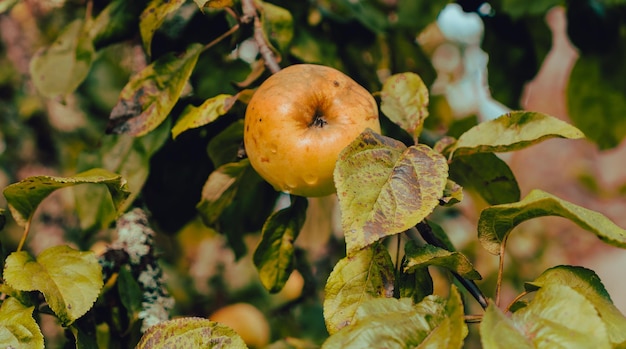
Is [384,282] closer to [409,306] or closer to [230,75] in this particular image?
[409,306]

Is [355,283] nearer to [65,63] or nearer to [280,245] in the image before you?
[280,245]

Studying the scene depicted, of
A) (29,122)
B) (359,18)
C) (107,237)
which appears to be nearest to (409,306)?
(359,18)

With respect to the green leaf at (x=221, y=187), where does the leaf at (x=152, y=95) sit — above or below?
above

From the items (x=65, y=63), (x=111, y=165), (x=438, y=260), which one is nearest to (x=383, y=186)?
(x=438, y=260)

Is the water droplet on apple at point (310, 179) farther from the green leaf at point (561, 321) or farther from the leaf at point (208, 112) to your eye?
the green leaf at point (561, 321)

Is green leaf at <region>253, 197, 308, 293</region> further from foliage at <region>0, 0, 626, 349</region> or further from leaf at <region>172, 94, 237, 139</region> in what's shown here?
leaf at <region>172, 94, 237, 139</region>

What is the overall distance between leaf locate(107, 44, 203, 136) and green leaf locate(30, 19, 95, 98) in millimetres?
166

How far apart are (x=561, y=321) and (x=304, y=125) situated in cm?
31

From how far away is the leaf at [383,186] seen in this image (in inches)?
20.3

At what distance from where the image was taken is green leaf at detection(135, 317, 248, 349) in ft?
1.86

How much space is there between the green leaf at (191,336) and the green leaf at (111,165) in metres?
0.29

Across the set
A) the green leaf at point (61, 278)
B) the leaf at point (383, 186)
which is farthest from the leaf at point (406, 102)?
the green leaf at point (61, 278)

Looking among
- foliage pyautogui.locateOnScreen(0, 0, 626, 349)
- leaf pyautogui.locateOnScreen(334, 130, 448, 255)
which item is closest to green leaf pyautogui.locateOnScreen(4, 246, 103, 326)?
foliage pyautogui.locateOnScreen(0, 0, 626, 349)

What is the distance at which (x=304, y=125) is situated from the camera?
2.10ft
